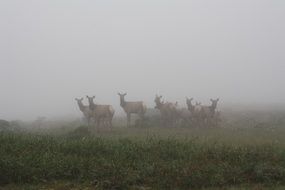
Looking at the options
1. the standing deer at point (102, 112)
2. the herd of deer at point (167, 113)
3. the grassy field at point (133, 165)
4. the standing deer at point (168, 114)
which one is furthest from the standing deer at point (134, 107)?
the grassy field at point (133, 165)

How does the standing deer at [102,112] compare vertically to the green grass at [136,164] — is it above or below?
above

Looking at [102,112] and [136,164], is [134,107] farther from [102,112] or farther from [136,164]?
[136,164]

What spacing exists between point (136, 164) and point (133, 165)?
12 cm

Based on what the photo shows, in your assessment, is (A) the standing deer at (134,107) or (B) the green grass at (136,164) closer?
(B) the green grass at (136,164)

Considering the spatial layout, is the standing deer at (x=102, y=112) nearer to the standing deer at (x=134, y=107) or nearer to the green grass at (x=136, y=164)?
the standing deer at (x=134, y=107)

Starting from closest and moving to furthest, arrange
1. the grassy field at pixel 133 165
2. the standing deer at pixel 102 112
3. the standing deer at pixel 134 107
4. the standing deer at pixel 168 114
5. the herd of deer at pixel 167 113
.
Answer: the grassy field at pixel 133 165 → the standing deer at pixel 102 112 → the herd of deer at pixel 167 113 → the standing deer at pixel 168 114 → the standing deer at pixel 134 107

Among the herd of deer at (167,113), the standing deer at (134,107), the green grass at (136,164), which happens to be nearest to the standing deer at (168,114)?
the herd of deer at (167,113)

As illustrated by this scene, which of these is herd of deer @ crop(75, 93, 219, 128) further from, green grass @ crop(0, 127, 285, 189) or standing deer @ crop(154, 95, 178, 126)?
green grass @ crop(0, 127, 285, 189)

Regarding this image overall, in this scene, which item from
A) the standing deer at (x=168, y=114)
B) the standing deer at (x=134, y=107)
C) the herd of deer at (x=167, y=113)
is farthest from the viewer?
the standing deer at (x=134, y=107)

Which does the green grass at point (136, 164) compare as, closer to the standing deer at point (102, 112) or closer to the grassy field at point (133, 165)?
the grassy field at point (133, 165)

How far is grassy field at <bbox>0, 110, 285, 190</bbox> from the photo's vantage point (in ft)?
49.0

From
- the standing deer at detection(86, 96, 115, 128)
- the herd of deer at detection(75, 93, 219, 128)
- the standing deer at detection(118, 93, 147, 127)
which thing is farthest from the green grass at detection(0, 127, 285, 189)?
the standing deer at detection(118, 93, 147, 127)

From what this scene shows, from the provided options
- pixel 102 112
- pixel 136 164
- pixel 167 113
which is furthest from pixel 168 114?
pixel 136 164

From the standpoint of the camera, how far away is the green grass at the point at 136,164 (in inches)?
591
